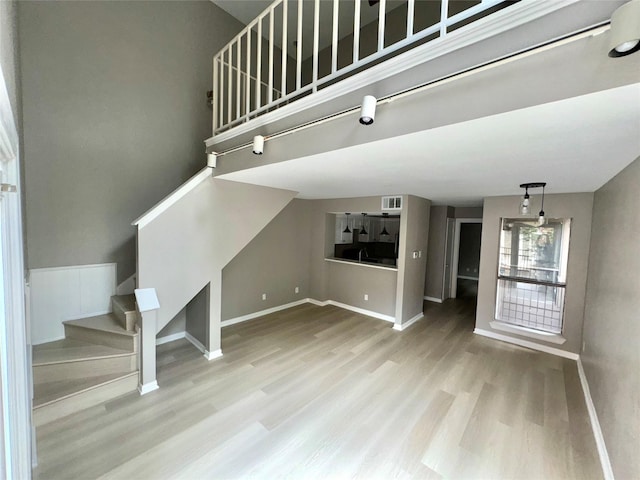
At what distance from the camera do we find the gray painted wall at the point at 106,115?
264 centimetres

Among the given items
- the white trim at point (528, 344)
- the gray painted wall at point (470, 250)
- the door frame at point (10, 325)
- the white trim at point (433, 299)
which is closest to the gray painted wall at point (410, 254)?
the white trim at point (528, 344)

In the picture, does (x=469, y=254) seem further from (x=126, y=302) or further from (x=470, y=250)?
(x=126, y=302)

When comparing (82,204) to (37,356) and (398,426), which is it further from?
(398,426)

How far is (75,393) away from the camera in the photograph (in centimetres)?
222

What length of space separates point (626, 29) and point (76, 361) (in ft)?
13.3

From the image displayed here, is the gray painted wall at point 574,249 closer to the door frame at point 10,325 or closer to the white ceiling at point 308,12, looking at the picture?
the white ceiling at point 308,12

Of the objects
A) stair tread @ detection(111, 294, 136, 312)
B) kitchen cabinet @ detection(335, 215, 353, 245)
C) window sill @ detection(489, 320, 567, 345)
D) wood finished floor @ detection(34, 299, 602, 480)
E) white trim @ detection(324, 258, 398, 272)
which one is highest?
kitchen cabinet @ detection(335, 215, 353, 245)

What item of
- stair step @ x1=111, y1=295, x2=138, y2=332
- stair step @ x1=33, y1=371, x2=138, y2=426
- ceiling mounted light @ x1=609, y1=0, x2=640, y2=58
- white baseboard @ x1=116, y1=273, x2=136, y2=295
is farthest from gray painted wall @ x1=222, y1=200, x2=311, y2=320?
ceiling mounted light @ x1=609, y1=0, x2=640, y2=58

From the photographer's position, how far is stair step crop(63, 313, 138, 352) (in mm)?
2560

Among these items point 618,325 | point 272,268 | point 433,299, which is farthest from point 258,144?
point 433,299

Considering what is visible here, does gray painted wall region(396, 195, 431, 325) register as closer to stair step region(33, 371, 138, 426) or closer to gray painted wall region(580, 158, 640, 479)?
gray painted wall region(580, 158, 640, 479)

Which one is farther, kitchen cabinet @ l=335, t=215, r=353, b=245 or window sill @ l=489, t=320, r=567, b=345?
kitchen cabinet @ l=335, t=215, r=353, b=245

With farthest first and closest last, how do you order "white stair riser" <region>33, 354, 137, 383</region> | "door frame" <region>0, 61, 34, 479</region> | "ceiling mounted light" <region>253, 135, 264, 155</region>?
"white stair riser" <region>33, 354, 137, 383</region> < "ceiling mounted light" <region>253, 135, 264, 155</region> < "door frame" <region>0, 61, 34, 479</region>

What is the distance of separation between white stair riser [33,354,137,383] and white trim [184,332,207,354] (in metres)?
0.86
